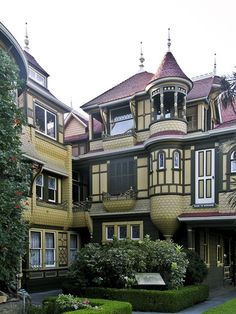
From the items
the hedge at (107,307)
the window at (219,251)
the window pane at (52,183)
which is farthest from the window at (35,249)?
the window at (219,251)

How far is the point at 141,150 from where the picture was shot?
24.2m

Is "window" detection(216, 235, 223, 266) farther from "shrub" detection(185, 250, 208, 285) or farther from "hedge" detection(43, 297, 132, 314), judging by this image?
"hedge" detection(43, 297, 132, 314)

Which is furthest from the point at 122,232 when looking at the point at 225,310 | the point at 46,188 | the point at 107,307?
the point at 225,310

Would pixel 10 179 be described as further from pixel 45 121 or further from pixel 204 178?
pixel 204 178

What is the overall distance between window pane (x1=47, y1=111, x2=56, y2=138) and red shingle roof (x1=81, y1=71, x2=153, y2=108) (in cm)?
408

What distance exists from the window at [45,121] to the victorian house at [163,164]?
3.52m

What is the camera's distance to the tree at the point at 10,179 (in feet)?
37.0

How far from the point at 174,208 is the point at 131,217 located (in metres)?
3.09

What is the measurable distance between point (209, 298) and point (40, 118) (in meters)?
12.3

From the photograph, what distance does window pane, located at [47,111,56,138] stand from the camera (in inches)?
905

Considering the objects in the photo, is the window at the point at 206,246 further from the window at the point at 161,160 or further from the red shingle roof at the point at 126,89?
the red shingle roof at the point at 126,89

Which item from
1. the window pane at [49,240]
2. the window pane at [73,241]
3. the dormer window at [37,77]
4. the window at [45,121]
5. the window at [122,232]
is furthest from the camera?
the window pane at [73,241]

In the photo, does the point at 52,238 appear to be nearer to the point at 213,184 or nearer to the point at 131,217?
the point at 131,217

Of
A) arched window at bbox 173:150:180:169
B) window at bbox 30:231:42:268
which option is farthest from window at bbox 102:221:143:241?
window at bbox 30:231:42:268
